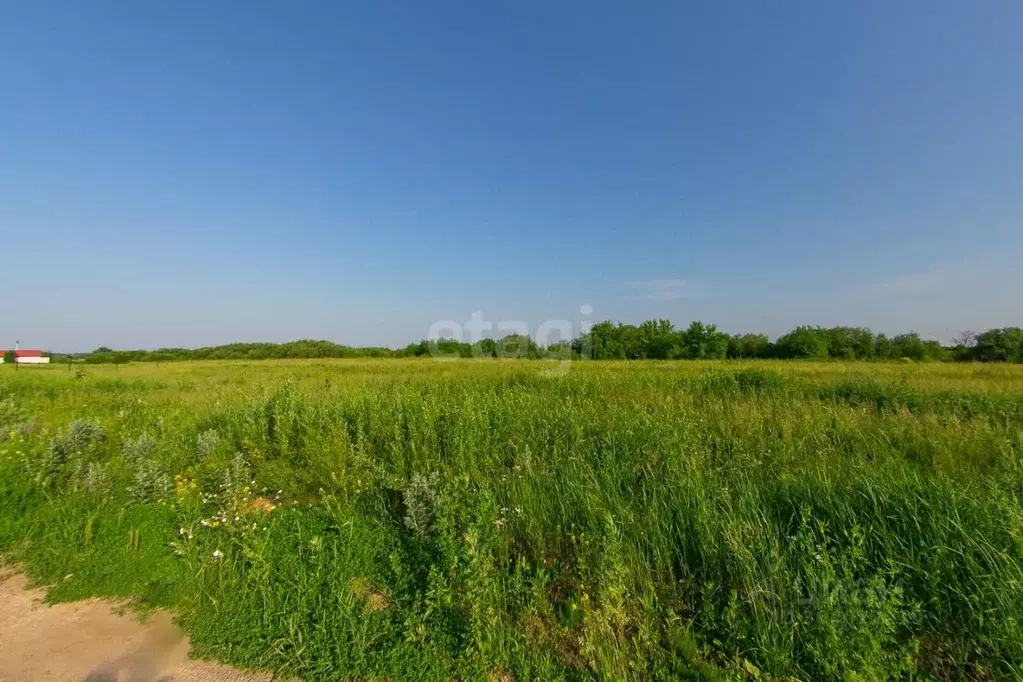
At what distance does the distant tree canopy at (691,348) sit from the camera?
43.7m

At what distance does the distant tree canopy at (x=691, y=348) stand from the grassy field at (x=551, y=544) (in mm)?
37777

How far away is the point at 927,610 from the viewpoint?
7.64 ft

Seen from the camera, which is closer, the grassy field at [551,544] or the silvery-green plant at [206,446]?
the grassy field at [551,544]

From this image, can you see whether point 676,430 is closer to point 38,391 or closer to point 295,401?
point 295,401

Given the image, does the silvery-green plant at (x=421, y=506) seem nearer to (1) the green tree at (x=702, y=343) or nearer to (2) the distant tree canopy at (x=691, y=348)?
(2) the distant tree canopy at (x=691, y=348)

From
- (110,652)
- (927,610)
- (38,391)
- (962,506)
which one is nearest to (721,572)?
(927,610)

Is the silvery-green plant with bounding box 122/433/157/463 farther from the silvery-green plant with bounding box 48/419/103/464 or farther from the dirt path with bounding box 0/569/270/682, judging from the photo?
the dirt path with bounding box 0/569/270/682

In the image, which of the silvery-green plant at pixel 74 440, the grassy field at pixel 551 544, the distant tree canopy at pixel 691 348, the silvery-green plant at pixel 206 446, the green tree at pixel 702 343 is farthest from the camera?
the green tree at pixel 702 343

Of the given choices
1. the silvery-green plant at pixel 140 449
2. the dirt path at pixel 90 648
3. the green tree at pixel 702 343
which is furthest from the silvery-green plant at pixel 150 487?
the green tree at pixel 702 343

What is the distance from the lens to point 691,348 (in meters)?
59.3

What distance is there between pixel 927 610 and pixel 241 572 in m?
4.44

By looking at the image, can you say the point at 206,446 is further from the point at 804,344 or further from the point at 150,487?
the point at 804,344

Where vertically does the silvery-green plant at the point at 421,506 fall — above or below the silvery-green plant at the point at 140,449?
below

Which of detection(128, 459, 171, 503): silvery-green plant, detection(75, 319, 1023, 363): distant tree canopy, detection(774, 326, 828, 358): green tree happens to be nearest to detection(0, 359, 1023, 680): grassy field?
detection(128, 459, 171, 503): silvery-green plant
